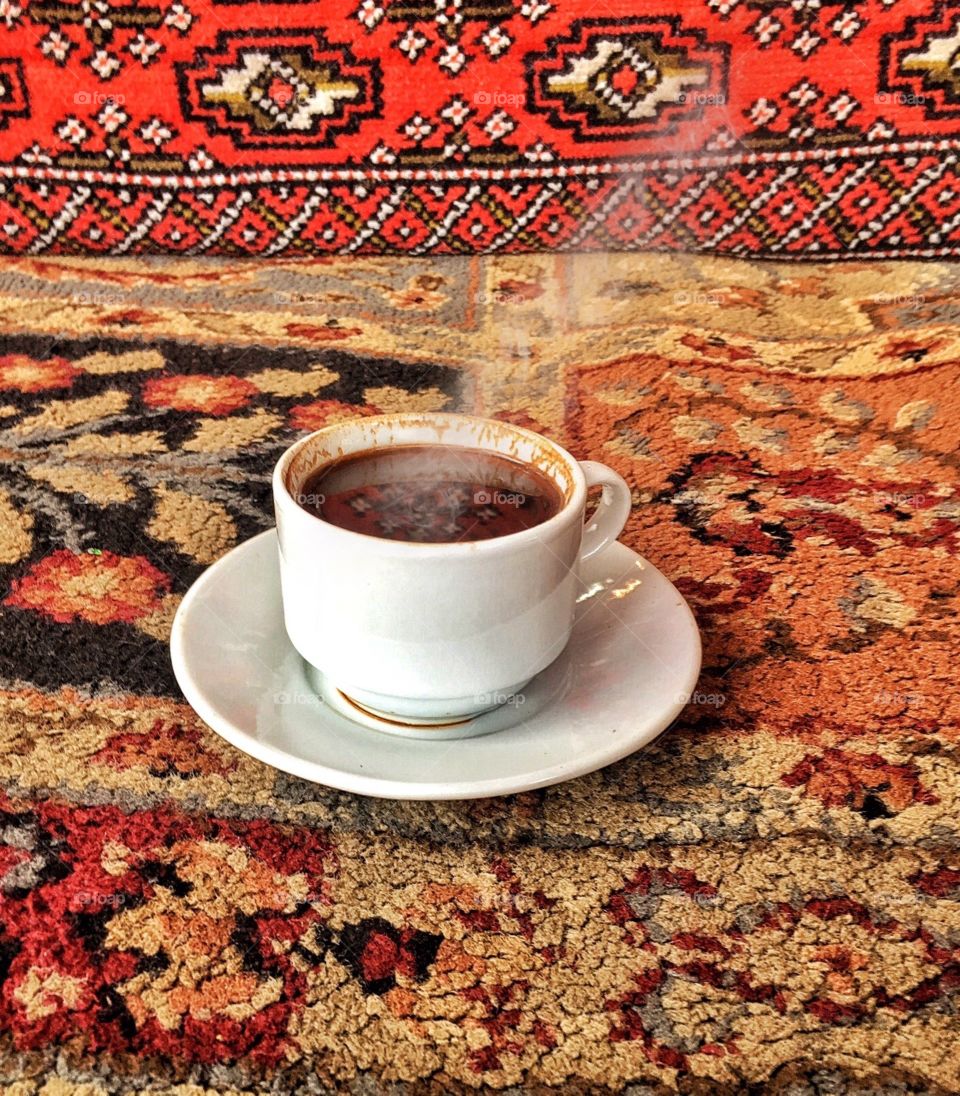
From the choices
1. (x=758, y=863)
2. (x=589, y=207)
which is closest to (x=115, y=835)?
(x=758, y=863)

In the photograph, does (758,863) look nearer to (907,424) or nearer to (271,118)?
(907,424)

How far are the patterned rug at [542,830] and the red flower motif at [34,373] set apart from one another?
0.16 feet

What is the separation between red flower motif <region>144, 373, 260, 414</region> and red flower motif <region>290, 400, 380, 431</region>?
58 millimetres

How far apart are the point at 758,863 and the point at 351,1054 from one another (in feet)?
0.64

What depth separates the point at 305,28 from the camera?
1.29 metres

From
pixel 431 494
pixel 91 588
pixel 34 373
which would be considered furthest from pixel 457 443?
pixel 34 373

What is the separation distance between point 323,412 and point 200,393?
0.13 m

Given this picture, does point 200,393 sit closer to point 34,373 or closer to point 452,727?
point 34,373

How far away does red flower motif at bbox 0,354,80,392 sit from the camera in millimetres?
977

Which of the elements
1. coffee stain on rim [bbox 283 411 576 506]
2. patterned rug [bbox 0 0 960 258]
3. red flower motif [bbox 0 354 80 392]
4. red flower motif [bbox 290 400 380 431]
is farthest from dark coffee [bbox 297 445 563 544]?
patterned rug [bbox 0 0 960 258]

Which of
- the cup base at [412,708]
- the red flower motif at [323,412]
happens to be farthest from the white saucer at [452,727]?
the red flower motif at [323,412]

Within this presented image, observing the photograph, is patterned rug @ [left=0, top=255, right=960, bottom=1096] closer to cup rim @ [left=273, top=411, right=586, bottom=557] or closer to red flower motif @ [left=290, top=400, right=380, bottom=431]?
red flower motif @ [left=290, top=400, right=380, bottom=431]

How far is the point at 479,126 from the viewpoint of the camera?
4.35ft

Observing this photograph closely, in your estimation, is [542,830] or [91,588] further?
[91,588]
